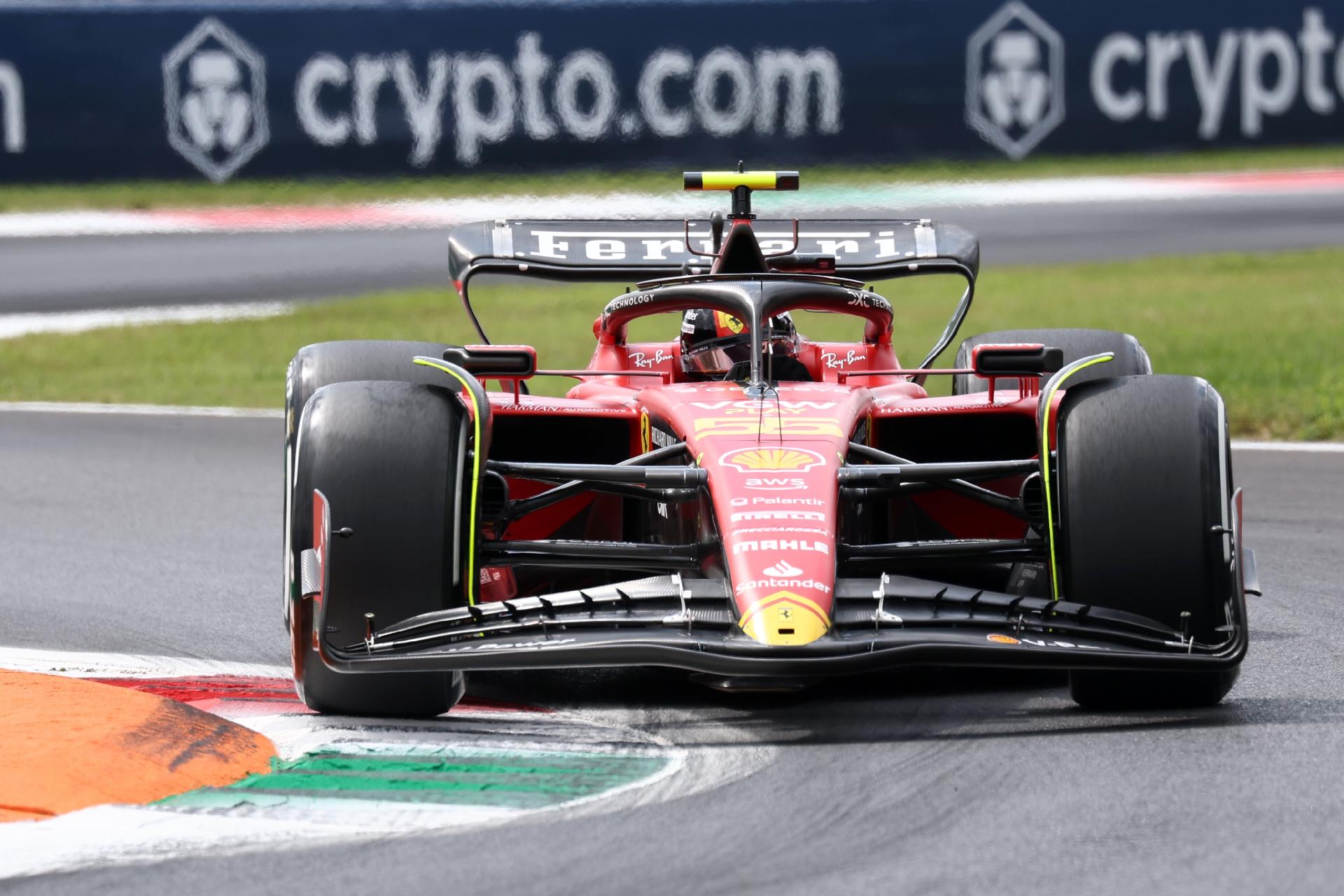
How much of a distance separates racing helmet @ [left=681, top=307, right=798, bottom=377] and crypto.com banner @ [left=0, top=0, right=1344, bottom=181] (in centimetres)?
1305

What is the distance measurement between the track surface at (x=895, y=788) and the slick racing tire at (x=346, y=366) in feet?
2.53

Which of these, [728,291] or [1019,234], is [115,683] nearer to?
[728,291]

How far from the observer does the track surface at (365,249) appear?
1928 cm

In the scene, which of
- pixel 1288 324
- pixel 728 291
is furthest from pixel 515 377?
pixel 1288 324

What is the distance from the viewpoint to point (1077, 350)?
7.54 meters

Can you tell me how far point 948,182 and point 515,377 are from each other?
1541 cm

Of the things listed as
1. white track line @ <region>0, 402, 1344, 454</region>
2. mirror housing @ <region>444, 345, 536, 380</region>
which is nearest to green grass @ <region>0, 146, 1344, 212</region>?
white track line @ <region>0, 402, 1344, 454</region>

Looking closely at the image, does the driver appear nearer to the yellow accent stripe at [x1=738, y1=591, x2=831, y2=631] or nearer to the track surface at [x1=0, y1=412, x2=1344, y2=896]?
the track surface at [x1=0, y1=412, x2=1344, y2=896]

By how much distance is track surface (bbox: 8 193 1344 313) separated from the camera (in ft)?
63.3

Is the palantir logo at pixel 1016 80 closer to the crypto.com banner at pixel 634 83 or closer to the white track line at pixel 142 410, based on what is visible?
the crypto.com banner at pixel 634 83

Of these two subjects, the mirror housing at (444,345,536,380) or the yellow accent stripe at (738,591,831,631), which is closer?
the yellow accent stripe at (738,591,831,631)

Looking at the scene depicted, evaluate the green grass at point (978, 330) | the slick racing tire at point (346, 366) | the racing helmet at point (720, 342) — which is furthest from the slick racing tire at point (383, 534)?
the green grass at point (978, 330)

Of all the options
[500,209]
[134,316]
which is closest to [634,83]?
[500,209]

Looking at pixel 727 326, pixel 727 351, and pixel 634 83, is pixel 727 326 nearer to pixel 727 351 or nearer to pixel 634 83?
pixel 727 351
